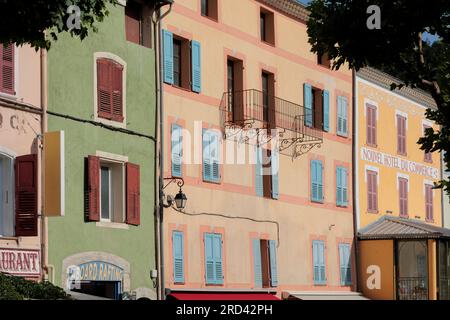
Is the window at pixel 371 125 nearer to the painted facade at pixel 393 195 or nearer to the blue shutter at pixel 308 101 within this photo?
the painted facade at pixel 393 195

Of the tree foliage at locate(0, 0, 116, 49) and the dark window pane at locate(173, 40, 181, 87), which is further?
the dark window pane at locate(173, 40, 181, 87)

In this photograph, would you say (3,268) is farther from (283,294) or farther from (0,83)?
(283,294)

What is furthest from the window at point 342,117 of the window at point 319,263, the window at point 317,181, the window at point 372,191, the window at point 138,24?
the window at point 138,24

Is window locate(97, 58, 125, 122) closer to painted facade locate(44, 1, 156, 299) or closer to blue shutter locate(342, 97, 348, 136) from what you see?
painted facade locate(44, 1, 156, 299)

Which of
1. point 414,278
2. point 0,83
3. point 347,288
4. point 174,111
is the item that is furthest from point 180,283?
point 414,278

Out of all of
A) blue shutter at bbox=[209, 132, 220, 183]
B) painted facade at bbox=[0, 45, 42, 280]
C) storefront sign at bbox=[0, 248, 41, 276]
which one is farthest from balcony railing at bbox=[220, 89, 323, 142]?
storefront sign at bbox=[0, 248, 41, 276]

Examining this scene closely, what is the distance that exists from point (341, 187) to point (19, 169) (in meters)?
17.7

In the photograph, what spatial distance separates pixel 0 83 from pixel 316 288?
1656 cm

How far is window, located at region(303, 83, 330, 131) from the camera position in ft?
115

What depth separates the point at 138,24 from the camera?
90.3 ft

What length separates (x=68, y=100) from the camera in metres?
23.9

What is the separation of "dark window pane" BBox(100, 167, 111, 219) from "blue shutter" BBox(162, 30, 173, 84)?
364cm

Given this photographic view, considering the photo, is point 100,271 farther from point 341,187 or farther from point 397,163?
point 397,163

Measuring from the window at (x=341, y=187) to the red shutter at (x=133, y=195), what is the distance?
41.2ft
